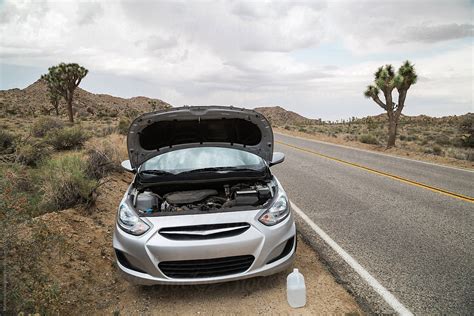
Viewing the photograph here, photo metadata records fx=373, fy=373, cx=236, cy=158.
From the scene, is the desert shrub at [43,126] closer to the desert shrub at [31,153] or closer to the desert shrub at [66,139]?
the desert shrub at [66,139]

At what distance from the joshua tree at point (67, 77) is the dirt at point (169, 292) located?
115 ft

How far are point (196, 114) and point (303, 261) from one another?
234 cm

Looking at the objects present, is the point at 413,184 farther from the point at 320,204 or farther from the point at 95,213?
the point at 95,213

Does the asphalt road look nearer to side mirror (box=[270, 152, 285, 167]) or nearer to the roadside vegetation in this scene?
side mirror (box=[270, 152, 285, 167])

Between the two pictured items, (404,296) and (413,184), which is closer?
(404,296)

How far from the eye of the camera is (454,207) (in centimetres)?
A: 734

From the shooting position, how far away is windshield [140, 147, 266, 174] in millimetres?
5066

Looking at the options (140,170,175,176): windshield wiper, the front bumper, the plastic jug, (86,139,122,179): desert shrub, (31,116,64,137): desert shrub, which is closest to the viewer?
the front bumper

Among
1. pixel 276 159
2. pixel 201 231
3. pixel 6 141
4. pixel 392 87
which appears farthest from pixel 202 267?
pixel 392 87

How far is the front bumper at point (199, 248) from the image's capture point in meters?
3.55

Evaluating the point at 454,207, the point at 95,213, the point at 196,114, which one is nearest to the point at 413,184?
the point at 454,207

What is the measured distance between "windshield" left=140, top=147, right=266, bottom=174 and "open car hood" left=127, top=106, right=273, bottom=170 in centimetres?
7

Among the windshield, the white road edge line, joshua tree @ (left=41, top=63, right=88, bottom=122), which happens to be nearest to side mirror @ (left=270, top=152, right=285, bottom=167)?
the windshield

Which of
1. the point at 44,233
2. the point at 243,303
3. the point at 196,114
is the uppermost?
the point at 196,114
